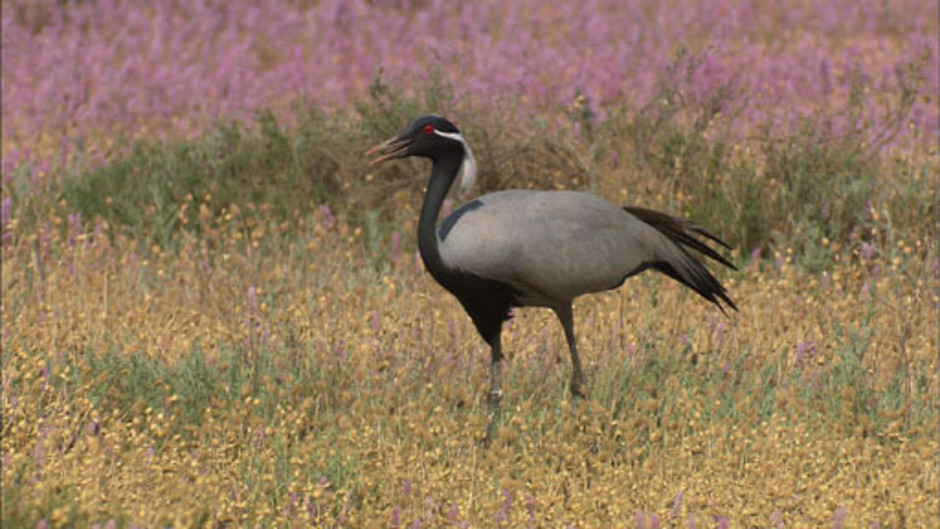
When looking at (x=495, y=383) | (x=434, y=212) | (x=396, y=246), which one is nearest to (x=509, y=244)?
(x=434, y=212)

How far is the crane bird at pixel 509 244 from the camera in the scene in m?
5.61

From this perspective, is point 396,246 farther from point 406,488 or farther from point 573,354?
point 406,488

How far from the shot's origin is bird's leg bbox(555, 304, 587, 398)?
605 centimetres

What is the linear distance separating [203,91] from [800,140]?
5283 mm

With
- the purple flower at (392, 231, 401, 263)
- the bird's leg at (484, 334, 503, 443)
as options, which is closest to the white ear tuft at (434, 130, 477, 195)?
the bird's leg at (484, 334, 503, 443)

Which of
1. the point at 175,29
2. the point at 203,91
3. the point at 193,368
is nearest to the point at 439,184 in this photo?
the point at 193,368

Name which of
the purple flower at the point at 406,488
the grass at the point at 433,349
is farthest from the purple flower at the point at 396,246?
the purple flower at the point at 406,488

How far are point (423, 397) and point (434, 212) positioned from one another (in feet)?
2.63

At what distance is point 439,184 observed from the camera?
588cm

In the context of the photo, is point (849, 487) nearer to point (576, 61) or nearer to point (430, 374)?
point (430, 374)

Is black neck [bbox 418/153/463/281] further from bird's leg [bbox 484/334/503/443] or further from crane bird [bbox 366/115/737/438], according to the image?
bird's leg [bbox 484/334/503/443]

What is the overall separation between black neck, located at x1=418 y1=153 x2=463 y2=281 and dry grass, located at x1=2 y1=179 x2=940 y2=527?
0.50 meters

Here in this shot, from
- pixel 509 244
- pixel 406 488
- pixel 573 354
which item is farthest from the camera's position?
pixel 573 354

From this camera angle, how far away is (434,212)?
5.75m
